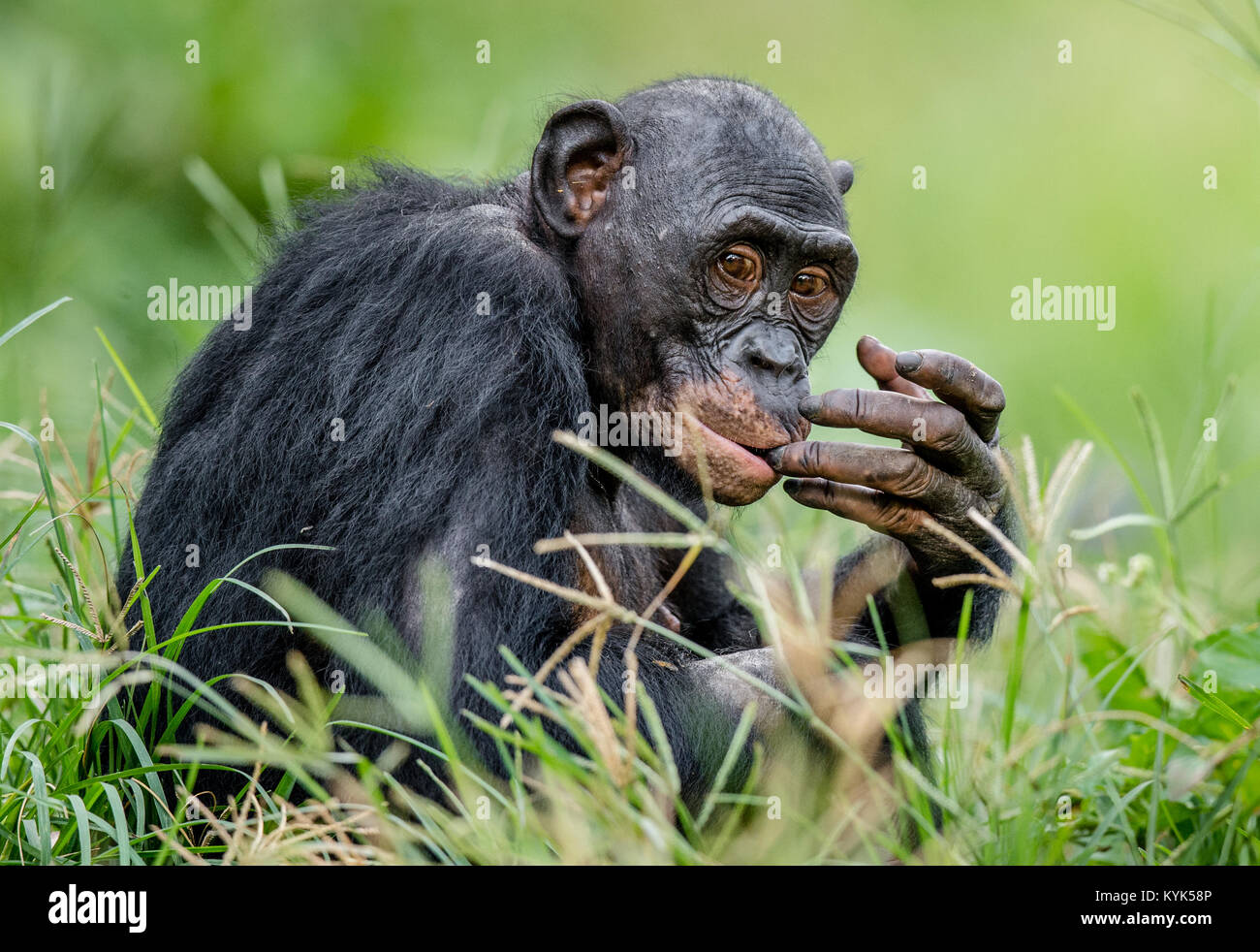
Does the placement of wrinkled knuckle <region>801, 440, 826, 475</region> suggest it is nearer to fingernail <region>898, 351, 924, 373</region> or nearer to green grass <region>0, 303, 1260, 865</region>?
green grass <region>0, 303, 1260, 865</region>

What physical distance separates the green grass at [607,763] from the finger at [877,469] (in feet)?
0.79

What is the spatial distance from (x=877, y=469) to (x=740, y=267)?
105 centimetres

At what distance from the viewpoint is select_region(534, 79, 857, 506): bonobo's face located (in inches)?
194

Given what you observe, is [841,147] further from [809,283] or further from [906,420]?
[906,420]

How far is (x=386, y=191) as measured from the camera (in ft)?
17.4

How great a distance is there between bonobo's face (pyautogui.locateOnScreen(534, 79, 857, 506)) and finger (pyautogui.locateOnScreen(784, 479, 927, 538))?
0.17 meters

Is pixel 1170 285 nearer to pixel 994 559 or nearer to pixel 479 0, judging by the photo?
pixel 479 0

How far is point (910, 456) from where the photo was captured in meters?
4.64

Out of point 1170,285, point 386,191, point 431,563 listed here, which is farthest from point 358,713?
point 1170,285

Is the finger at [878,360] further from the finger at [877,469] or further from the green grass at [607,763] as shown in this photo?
the green grass at [607,763]

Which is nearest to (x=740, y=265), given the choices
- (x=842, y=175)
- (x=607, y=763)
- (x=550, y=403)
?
(x=842, y=175)

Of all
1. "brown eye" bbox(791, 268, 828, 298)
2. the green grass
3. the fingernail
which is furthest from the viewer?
"brown eye" bbox(791, 268, 828, 298)

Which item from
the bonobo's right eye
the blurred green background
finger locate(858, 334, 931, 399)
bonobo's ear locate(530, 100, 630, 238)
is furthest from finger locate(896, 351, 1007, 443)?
the blurred green background
